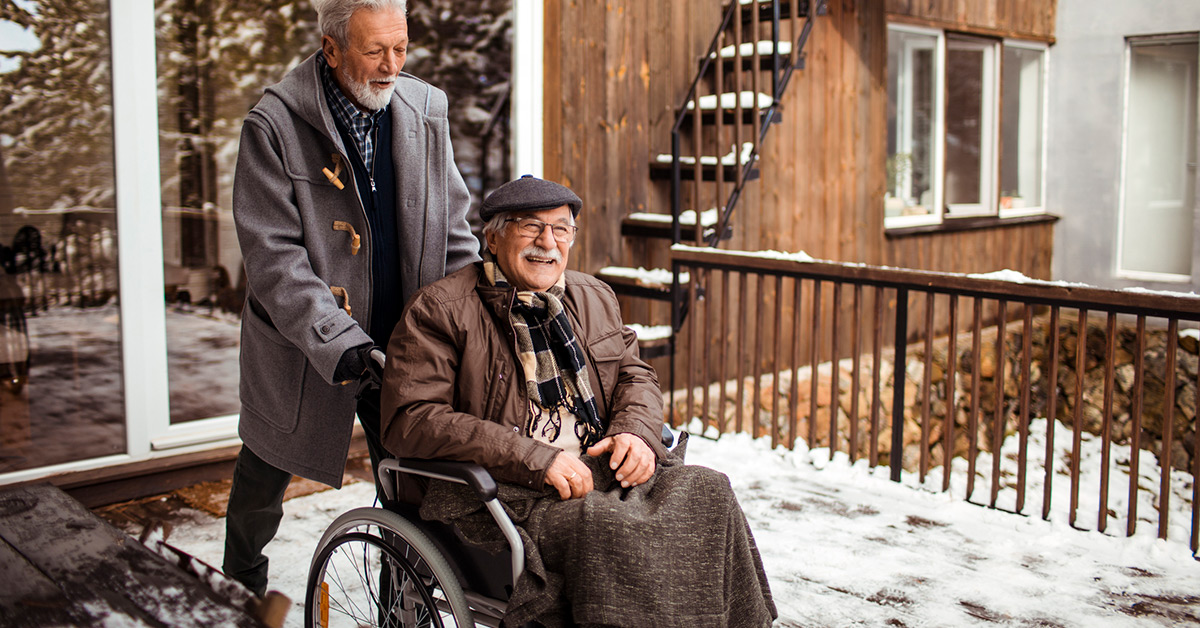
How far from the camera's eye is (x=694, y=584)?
163 cm

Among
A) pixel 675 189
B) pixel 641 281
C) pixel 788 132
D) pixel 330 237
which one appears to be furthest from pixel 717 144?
pixel 330 237

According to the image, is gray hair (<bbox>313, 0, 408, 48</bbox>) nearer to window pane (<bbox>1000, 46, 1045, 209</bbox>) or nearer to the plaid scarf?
the plaid scarf

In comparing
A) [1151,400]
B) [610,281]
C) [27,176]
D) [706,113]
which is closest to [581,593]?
[27,176]

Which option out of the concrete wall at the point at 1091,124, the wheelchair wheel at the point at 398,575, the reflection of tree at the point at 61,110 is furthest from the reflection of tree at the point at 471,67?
the concrete wall at the point at 1091,124

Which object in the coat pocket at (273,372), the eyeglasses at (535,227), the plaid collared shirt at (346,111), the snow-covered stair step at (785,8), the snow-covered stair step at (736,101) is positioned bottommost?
the coat pocket at (273,372)

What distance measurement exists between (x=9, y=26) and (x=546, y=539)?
269 centimetres

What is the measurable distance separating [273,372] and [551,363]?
64cm

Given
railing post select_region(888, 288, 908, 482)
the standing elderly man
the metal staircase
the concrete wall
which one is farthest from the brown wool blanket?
the concrete wall

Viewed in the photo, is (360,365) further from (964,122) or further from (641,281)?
(964,122)

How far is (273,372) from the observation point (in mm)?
2102

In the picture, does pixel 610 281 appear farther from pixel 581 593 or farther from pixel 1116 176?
pixel 1116 176

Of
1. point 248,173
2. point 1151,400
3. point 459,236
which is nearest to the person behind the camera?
point 248,173

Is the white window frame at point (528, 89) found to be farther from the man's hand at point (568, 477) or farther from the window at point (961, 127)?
the window at point (961, 127)

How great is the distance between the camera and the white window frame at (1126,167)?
7.55 metres
